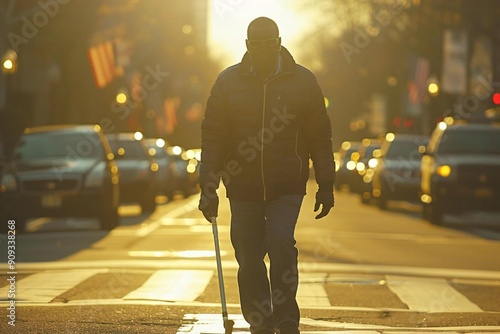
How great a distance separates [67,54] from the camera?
4962cm

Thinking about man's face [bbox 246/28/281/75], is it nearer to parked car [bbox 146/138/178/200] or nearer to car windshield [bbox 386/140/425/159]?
car windshield [bbox 386/140/425/159]

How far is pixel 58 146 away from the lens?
2259 centimetres

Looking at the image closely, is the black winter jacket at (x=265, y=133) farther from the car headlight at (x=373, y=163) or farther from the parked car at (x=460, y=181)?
the car headlight at (x=373, y=163)

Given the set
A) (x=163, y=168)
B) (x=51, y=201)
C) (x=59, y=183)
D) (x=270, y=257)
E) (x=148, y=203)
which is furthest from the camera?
(x=163, y=168)

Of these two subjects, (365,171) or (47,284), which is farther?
(365,171)

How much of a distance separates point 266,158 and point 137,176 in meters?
21.3

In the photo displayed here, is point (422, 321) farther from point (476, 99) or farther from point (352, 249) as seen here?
point (476, 99)

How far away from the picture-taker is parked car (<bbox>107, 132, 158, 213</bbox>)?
95.6 feet

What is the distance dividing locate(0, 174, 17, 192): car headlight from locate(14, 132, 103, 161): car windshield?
1.97 ft

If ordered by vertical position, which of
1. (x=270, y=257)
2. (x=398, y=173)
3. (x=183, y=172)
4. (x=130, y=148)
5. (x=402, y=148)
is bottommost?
(x=183, y=172)

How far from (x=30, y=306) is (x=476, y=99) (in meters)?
42.7

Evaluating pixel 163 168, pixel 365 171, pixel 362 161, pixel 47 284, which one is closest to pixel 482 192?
pixel 163 168

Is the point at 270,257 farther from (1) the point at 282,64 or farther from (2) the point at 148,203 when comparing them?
(2) the point at 148,203

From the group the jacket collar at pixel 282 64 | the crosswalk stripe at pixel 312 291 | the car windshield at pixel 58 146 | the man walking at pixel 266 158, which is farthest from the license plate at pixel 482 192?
the jacket collar at pixel 282 64
